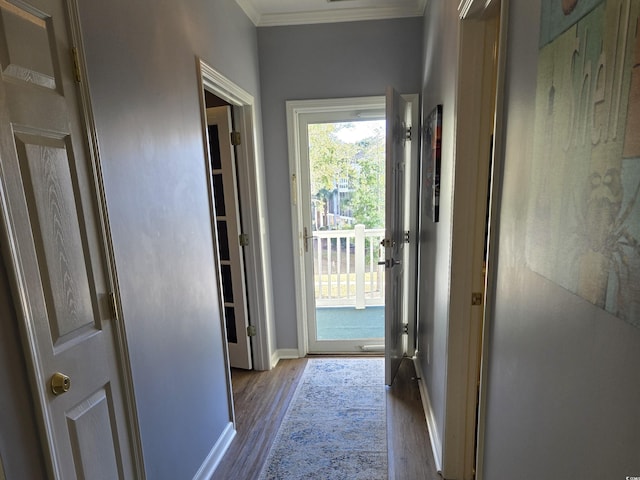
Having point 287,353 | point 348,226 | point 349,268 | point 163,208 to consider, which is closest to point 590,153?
point 163,208

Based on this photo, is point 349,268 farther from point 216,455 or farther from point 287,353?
point 216,455

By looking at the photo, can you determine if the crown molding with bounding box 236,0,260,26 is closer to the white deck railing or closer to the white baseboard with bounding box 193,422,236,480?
the white deck railing

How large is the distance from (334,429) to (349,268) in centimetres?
192

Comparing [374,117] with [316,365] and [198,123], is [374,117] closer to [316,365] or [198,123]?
[198,123]

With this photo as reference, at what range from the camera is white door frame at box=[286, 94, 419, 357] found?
2.75m

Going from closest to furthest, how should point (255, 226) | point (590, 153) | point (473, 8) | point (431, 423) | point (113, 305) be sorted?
point (590, 153)
point (113, 305)
point (473, 8)
point (431, 423)
point (255, 226)

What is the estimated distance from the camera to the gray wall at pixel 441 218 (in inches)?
64.1

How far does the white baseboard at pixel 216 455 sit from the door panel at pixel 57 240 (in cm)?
70

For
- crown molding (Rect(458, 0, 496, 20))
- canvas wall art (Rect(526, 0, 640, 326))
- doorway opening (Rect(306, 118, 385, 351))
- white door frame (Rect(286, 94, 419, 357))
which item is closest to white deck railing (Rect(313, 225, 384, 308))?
doorway opening (Rect(306, 118, 385, 351))

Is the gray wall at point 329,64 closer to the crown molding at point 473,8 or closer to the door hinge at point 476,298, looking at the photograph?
the crown molding at point 473,8

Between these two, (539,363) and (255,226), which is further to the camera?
(255,226)

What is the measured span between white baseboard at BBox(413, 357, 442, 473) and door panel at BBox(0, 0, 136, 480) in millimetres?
1541

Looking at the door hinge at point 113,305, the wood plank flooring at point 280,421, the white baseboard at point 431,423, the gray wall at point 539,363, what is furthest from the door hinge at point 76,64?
the white baseboard at point 431,423

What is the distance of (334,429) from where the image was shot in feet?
7.18
